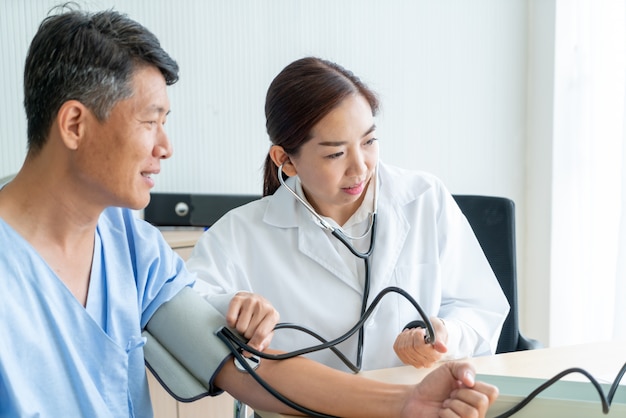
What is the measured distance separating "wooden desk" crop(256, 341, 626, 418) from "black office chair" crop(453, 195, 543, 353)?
0.38 metres

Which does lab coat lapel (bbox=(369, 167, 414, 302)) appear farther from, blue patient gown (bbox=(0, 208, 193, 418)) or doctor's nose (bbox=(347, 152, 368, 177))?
blue patient gown (bbox=(0, 208, 193, 418))

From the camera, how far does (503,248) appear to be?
187cm

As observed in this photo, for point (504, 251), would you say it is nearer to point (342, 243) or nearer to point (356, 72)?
point (342, 243)

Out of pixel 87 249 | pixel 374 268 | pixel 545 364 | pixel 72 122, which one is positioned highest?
pixel 72 122

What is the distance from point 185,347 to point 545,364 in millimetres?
643

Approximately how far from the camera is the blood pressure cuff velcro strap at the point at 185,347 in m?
1.21

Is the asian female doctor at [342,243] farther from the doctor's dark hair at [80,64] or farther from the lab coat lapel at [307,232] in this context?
the doctor's dark hair at [80,64]

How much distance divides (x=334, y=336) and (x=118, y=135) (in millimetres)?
706

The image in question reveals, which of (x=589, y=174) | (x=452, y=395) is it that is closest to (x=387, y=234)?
(x=452, y=395)

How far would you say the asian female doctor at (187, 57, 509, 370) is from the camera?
1583 mm

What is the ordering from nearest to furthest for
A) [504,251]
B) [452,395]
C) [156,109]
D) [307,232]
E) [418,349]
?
1. [452,395]
2. [156,109]
3. [418,349]
4. [307,232]
5. [504,251]

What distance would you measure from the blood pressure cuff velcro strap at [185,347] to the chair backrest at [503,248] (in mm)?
873

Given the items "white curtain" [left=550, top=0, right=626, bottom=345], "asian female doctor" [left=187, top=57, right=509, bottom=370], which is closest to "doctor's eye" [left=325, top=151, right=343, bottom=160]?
"asian female doctor" [left=187, top=57, right=509, bottom=370]

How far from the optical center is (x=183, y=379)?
1.22m
